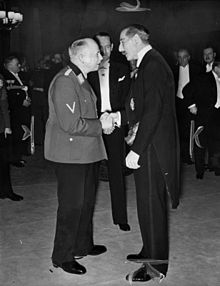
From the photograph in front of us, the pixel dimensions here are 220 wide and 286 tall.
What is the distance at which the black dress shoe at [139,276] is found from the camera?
109 inches

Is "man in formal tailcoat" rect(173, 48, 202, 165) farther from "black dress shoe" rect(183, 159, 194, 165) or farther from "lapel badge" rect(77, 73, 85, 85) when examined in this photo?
"lapel badge" rect(77, 73, 85, 85)

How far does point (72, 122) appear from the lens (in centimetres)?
261

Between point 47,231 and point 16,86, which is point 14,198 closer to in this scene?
point 47,231

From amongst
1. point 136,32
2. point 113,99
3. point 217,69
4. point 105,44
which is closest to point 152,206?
point 136,32

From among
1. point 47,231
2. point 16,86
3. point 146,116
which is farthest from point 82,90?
point 16,86

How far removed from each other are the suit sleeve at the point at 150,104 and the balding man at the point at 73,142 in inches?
10.7

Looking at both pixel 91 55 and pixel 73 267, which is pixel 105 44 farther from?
pixel 73 267

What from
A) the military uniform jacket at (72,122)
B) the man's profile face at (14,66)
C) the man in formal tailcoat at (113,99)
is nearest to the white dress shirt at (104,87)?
the man in formal tailcoat at (113,99)

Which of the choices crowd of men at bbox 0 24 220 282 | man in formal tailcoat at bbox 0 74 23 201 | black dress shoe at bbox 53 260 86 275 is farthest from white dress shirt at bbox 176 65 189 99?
black dress shoe at bbox 53 260 86 275

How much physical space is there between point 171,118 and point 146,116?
0.16 m

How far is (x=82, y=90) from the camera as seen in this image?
271 centimetres

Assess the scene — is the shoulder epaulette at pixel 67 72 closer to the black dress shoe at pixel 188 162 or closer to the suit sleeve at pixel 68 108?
the suit sleeve at pixel 68 108

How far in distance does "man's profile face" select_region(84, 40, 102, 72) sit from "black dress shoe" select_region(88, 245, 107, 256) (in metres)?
1.12

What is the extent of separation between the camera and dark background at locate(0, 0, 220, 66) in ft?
32.3
